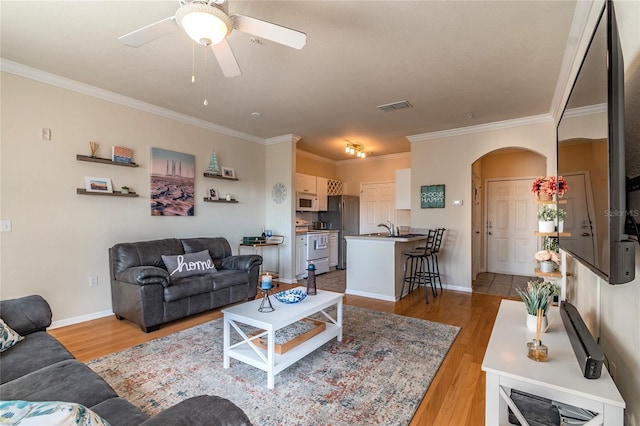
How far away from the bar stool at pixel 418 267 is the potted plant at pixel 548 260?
1.71 meters

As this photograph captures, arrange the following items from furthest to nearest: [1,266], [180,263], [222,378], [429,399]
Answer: [180,263]
[1,266]
[222,378]
[429,399]

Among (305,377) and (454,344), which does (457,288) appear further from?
(305,377)

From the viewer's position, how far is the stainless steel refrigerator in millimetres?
6957

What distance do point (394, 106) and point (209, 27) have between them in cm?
279

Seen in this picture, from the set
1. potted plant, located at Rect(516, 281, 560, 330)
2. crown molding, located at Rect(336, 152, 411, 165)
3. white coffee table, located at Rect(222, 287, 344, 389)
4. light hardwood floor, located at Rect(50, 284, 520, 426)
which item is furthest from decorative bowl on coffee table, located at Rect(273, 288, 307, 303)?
crown molding, located at Rect(336, 152, 411, 165)

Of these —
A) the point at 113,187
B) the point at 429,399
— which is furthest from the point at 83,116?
the point at 429,399

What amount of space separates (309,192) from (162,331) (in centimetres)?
401

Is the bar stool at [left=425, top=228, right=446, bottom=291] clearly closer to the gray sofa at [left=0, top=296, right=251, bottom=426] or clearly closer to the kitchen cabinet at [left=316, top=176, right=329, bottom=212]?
the kitchen cabinet at [left=316, top=176, right=329, bottom=212]

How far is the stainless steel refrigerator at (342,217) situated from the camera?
6957 mm

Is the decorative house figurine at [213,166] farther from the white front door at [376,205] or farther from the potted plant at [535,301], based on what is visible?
the potted plant at [535,301]

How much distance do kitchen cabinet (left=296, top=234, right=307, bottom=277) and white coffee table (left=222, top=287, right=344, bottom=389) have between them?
2982 millimetres

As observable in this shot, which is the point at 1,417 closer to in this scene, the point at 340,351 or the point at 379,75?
the point at 340,351

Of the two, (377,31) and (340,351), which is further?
(340,351)

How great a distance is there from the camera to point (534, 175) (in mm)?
5949
